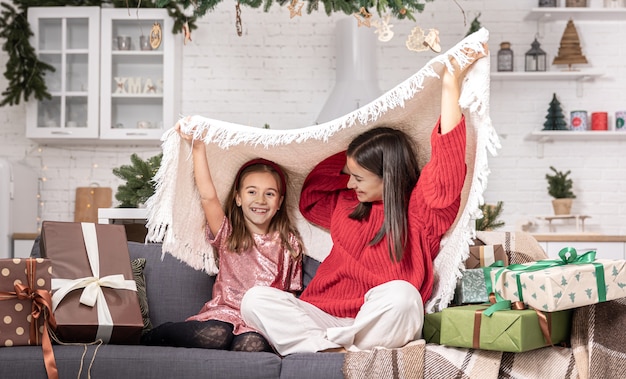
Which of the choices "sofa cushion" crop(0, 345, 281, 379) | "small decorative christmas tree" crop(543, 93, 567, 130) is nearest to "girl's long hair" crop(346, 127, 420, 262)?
"sofa cushion" crop(0, 345, 281, 379)

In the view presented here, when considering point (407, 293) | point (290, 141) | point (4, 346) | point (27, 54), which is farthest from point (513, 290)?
point (27, 54)

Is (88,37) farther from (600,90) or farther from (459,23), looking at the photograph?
(600,90)

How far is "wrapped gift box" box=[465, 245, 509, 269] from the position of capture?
2.47 metres

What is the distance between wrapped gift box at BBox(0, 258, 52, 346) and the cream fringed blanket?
42cm

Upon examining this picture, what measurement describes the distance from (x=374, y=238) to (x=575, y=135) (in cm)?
311

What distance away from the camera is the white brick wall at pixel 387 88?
5.03 meters

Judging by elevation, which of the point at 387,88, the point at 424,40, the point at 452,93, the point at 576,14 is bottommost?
the point at 452,93

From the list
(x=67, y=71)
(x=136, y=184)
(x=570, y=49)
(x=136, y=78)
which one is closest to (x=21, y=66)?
(x=67, y=71)

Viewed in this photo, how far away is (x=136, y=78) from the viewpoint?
16.1ft

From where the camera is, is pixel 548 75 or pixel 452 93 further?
pixel 548 75

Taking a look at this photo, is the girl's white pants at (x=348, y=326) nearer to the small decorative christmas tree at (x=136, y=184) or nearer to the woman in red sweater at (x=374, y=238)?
the woman in red sweater at (x=374, y=238)

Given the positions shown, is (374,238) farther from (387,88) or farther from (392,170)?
(387,88)

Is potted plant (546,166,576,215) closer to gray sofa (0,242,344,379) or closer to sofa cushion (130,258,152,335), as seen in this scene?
sofa cushion (130,258,152,335)

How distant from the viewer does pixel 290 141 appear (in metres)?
2.39
